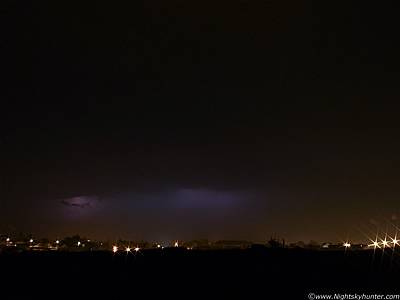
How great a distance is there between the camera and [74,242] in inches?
2908

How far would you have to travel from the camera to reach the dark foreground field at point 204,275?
1518 centimetres

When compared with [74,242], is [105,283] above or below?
above

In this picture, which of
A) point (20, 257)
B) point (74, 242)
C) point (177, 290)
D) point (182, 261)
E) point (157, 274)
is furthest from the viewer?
point (74, 242)

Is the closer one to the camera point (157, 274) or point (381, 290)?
point (381, 290)

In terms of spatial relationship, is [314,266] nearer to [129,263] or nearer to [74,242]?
[129,263]

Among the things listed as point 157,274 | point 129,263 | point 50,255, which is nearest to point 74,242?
point 50,255

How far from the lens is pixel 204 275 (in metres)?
17.5

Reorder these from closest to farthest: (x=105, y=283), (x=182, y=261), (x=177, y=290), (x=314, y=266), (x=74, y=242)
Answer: (x=177, y=290) < (x=105, y=283) < (x=314, y=266) < (x=182, y=261) < (x=74, y=242)

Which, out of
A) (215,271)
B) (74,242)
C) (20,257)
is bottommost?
(74,242)

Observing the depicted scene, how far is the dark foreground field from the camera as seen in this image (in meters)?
15.2

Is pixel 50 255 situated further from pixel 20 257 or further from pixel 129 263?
pixel 129 263

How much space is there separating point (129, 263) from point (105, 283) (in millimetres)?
5268

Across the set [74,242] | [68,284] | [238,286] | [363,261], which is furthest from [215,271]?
[74,242]

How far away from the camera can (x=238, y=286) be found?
15680mm
